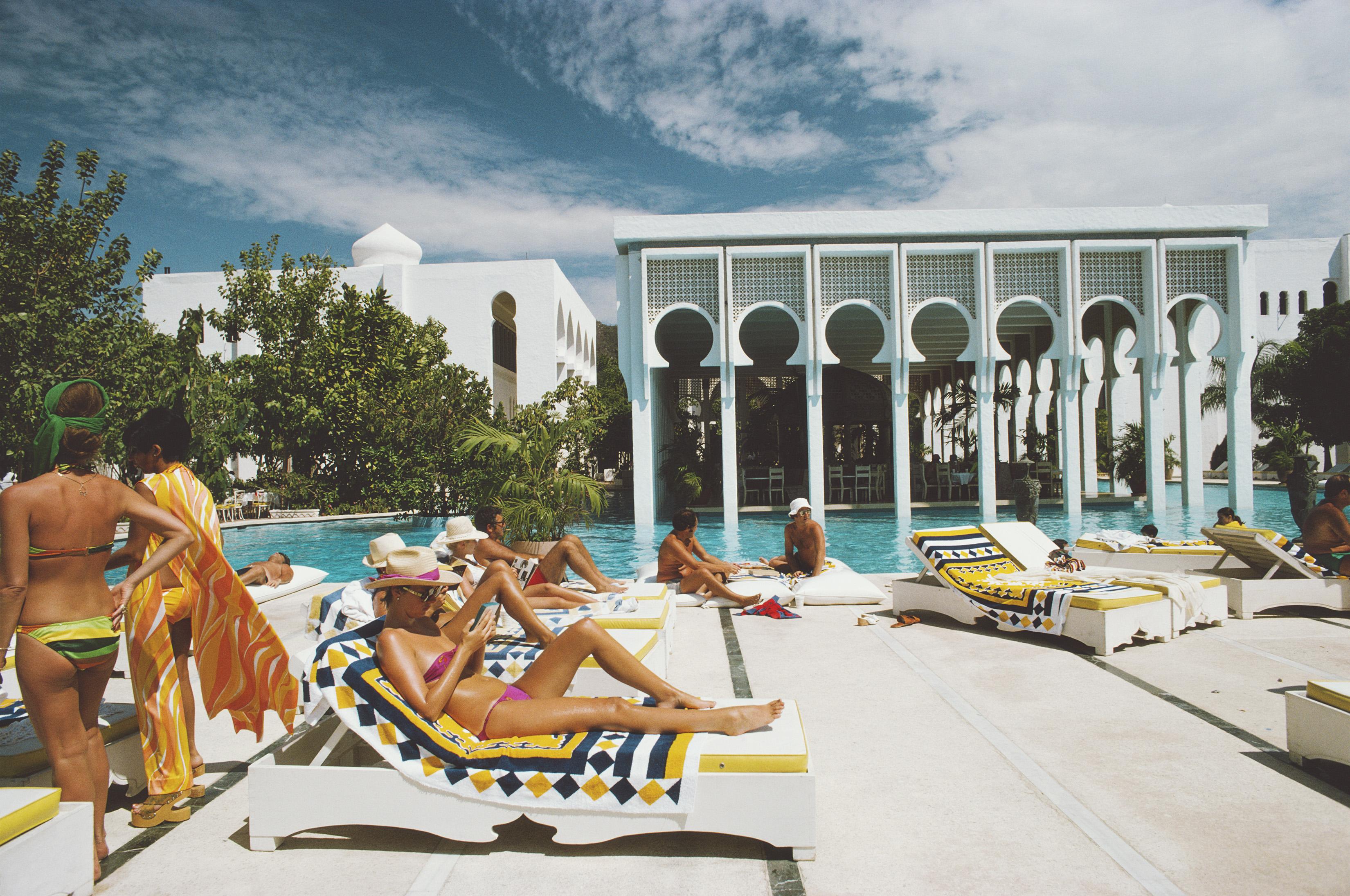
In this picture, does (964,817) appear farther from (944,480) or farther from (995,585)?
(944,480)

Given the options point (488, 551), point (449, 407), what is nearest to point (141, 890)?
point (488, 551)

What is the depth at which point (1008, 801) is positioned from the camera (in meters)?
3.08

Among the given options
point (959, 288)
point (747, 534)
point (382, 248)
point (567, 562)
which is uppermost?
point (382, 248)

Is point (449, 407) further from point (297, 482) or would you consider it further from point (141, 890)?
point (141, 890)

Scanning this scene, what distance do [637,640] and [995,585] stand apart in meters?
3.01

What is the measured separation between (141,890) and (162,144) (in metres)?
15.6

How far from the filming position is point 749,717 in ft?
9.62

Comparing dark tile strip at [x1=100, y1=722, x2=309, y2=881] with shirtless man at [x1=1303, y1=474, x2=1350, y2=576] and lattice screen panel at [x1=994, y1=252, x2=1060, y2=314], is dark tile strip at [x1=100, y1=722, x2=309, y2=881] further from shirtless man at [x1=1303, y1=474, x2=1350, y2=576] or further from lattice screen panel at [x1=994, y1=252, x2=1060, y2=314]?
lattice screen panel at [x1=994, y1=252, x2=1060, y2=314]

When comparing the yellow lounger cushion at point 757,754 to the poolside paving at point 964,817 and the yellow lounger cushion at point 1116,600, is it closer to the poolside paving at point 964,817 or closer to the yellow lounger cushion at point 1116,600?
the poolside paving at point 964,817

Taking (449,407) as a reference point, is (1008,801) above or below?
below

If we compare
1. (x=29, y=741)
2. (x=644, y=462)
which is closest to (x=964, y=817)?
(x=29, y=741)

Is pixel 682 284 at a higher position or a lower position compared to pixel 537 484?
higher

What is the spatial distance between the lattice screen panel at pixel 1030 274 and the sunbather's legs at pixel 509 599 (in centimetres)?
1422

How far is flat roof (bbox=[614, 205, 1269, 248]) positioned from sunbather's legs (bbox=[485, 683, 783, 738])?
43.9 feet
